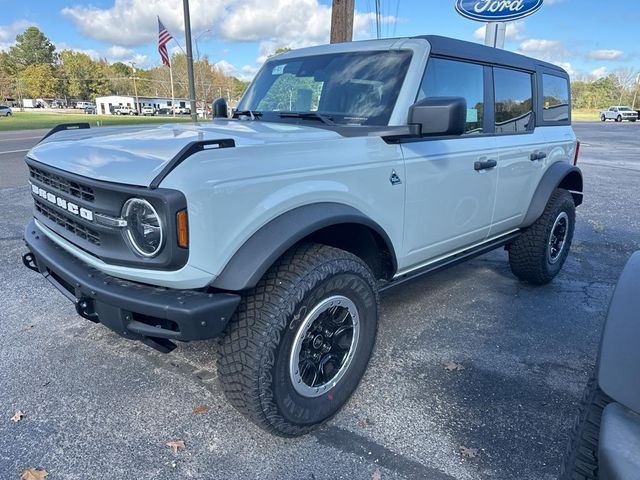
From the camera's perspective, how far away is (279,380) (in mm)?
2268

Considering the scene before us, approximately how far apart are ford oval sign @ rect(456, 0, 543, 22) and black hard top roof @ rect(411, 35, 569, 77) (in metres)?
7.29

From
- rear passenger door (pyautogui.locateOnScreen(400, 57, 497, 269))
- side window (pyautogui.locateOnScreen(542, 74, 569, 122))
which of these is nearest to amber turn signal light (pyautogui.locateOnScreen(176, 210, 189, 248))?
rear passenger door (pyautogui.locateOnScreen(400, 57, 497, 269))

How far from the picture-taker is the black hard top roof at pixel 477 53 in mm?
3193

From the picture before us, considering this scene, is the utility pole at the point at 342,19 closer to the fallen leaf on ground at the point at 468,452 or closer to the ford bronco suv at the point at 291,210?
the ford bronco suv at the point at 291,210

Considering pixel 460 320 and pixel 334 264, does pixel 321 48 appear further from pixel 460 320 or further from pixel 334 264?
pixel 460 320

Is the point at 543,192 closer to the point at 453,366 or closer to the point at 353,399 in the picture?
the point at 453,366

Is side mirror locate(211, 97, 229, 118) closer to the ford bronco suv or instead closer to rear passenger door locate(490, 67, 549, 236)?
the ford bronco suv

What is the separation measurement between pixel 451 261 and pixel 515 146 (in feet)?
3.69

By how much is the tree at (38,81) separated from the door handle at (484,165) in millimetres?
102043

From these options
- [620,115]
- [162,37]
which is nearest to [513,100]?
[162,37]

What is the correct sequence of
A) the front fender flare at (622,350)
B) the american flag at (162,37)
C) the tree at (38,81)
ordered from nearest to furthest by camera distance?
the front fender flare at (622,350) < the american flag at (162,37) < the tree at (38,81)

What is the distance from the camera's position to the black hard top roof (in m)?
3.19

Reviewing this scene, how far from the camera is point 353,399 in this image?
2816mm

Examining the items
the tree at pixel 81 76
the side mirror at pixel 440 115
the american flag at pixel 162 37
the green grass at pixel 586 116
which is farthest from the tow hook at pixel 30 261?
the tree at pixel 81 76
